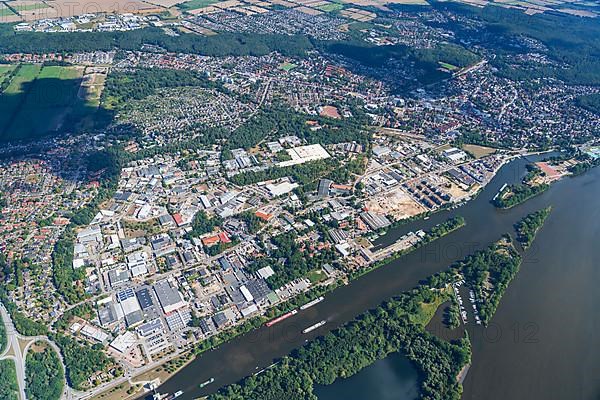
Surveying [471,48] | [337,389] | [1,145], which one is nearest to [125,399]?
[337,389]

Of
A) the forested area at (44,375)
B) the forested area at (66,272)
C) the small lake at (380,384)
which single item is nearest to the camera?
the forested area at (44,375)

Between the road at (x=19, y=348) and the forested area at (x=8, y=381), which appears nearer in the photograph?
the forested area at (x=8, y=381)

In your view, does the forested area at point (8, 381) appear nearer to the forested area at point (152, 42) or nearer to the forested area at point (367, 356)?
the forested area at point (367, 356)

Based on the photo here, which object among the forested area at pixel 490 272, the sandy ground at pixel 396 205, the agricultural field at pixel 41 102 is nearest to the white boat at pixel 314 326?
the forested area at pixel 490 272

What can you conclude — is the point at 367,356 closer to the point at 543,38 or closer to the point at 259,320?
the point at 259,320

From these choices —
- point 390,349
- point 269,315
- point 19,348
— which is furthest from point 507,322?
point 19,348

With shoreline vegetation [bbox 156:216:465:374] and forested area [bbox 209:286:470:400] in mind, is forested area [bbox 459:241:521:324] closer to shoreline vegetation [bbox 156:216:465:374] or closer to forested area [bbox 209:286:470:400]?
shoreline vegetation [bbox 156:216:465:374]

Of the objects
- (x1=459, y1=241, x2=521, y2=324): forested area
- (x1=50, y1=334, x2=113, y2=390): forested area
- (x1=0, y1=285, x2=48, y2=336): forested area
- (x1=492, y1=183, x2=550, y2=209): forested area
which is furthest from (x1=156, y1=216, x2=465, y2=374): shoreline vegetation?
(x1=0, y1=285, x2=48, y2=336): forested area
